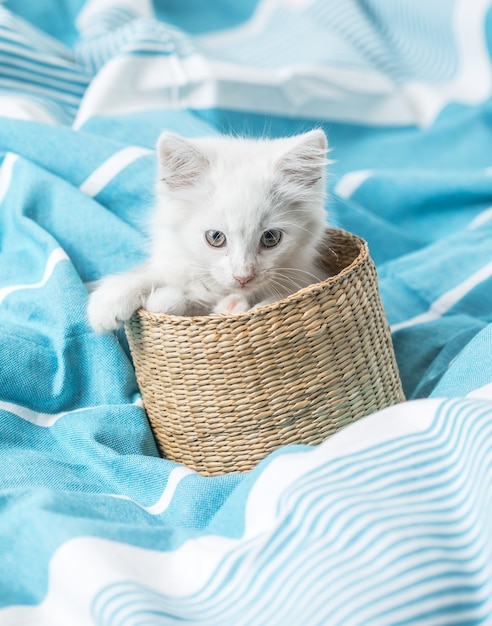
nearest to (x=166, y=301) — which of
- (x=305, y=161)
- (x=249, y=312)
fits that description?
(x=249, y=312)

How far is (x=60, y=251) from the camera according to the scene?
5.47 ft

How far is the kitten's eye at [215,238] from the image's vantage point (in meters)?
1.39

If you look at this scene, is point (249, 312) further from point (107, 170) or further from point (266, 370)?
point (107, 170)

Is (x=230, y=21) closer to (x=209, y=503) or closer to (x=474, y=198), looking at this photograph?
(x=474, y=198)

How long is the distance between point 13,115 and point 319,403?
45.4 inches

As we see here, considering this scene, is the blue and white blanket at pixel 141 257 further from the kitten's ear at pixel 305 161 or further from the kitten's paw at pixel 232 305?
the kitten's ear at pixel 305 161

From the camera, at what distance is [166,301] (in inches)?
53.0

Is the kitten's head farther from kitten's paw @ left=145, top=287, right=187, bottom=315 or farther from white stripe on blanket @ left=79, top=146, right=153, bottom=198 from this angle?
white stripe on blanket @ left=79, top=146, right=153, bottom=198

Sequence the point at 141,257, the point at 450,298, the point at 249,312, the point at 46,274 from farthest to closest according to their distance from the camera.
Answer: the point at 450,298, the point at 141,257, the point at 46,274, the point at 249,312

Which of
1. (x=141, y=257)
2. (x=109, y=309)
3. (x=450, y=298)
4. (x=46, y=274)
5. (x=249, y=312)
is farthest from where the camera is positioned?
(x=450, y=298)

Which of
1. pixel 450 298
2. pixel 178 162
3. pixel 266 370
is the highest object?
pixel 178 162

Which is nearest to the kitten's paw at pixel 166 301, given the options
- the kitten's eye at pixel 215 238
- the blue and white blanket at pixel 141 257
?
the kitten's eye at pixel 215 238

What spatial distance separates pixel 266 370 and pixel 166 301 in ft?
0.76

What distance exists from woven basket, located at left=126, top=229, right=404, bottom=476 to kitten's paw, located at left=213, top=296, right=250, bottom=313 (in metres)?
0.11
